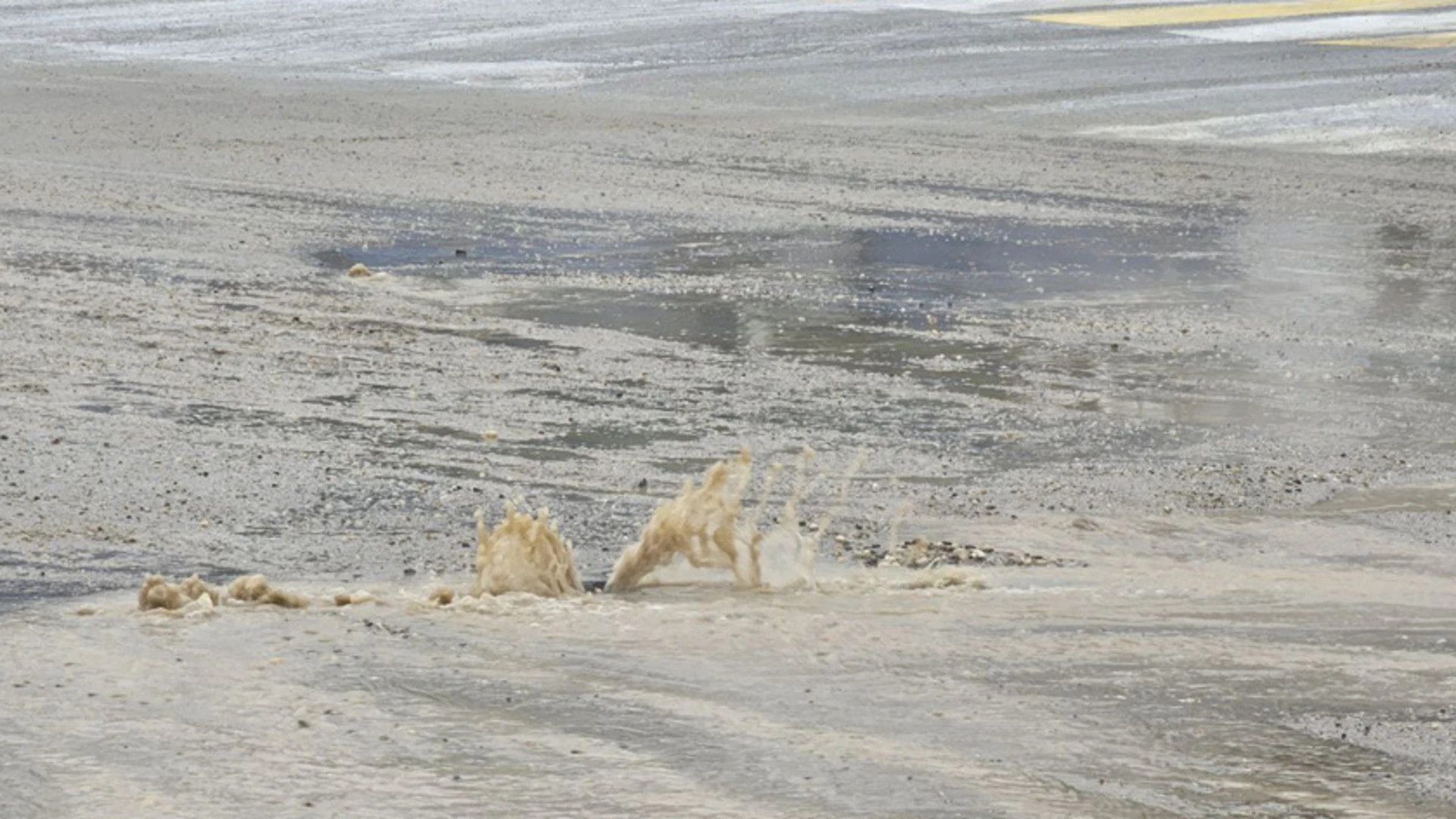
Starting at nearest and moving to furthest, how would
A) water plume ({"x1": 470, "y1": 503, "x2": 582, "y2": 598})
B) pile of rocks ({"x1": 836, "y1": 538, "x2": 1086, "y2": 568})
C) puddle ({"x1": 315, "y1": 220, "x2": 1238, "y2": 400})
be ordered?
1. water plume ({"x1": 470, "y1": 503, "x2": 582, "y2": 598})
2. pile of rocks ({"x1": 836, "y1": 538, "x2": 1086, "y2": 568})
3. puddle ({"x1": 315, "y1": 220, "x2": 1238, "y2": 400})

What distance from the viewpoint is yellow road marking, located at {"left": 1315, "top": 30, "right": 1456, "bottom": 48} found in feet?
76.5

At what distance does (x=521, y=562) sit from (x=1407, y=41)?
18.7m

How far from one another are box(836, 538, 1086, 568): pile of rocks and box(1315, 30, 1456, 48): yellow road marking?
17172 millimetres

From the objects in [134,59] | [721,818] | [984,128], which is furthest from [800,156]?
[721,818]

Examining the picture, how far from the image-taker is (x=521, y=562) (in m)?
6.84

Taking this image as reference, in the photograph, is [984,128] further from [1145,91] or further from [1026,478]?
[1026,478]

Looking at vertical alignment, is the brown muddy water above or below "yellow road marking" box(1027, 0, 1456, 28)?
below

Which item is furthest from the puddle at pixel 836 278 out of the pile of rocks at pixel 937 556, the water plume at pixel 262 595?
the water plume at pixel 262 595

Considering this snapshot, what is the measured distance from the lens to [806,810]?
203 inches

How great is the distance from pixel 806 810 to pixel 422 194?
10583 mm

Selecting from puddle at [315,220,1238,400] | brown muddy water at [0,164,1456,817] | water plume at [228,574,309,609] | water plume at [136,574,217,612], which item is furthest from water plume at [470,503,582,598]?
puddle at [315,220,1238,400]

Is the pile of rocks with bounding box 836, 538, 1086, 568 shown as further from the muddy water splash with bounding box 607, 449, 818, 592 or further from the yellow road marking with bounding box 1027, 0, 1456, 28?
the yellow road marking with bounding box 1027, 0, 1456, 28

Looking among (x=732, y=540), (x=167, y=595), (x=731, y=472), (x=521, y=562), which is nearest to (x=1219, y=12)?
(x=731, y=472)

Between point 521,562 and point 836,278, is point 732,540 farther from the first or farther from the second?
point 836,278
